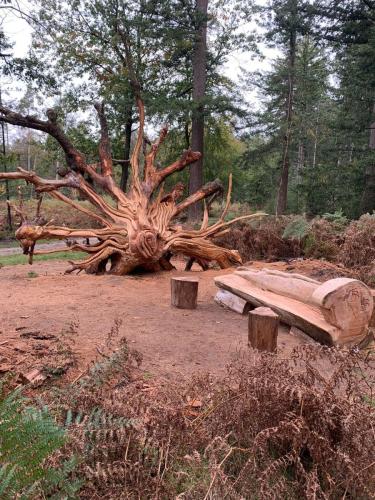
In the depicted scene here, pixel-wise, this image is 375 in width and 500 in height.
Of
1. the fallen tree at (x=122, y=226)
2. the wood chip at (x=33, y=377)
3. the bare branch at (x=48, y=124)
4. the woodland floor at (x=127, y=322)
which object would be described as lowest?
the woodland floor at (x=127, y=322)

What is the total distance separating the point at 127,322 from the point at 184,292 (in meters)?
1.00

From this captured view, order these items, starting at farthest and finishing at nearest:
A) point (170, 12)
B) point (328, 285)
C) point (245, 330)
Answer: point (170, 12) < point (245, 330) < point (328, 285)

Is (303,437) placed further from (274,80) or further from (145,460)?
(274,80)

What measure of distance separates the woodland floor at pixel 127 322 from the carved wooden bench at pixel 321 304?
0.97 ft

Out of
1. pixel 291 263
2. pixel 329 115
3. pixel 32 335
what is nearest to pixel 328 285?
→ pixel 32 335

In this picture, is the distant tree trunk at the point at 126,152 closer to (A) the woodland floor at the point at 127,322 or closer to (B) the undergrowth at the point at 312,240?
(B) the undergrowth at the point at 312,240

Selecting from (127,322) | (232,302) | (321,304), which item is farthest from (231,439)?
(232,302)

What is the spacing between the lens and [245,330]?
16.5 ft

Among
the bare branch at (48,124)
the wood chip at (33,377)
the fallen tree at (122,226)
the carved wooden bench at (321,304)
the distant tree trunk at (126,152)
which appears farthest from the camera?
the distant tree trunk at (126,152)

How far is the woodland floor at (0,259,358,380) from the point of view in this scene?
12.4ft

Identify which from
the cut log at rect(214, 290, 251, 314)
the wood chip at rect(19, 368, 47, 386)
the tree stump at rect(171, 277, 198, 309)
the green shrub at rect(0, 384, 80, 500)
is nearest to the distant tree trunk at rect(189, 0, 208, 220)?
the cut log at rect(214, 290, 251, 314)

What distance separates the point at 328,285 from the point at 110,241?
4675 millimetres

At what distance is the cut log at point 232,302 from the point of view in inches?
225

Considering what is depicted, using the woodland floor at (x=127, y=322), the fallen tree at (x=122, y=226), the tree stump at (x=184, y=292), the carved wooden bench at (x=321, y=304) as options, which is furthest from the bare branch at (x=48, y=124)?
the carved wooden bench at (x=321, y=304)
